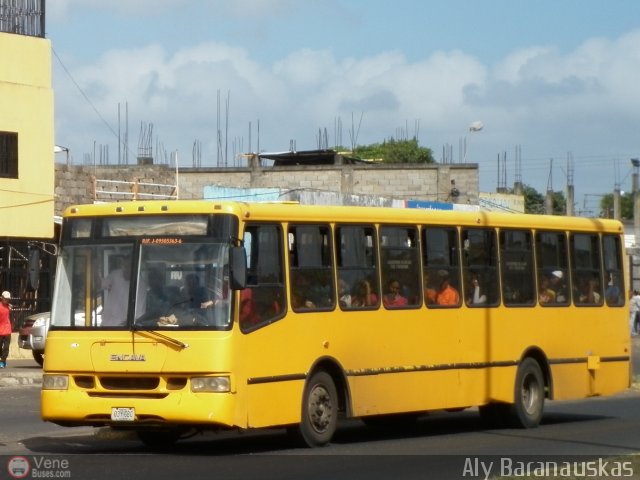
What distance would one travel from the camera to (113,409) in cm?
1337

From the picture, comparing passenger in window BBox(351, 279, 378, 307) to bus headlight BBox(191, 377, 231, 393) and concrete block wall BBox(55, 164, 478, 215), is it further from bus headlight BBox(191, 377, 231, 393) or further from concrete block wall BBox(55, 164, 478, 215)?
concrete block wall BBox(55, 164, 478, 215)

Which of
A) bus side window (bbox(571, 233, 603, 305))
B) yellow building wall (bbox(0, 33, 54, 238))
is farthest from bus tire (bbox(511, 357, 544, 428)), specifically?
yellow building wall (bbox(0, 33, 54, 238))

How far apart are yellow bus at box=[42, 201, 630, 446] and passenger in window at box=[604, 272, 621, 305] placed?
1.60 meters

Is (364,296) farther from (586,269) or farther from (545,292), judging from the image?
(586,269)

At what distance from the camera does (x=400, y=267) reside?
16016 millimetres

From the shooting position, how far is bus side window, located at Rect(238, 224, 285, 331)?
13703 millimetres

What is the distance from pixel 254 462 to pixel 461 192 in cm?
3853

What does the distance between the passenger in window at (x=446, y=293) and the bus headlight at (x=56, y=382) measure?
16.5ft

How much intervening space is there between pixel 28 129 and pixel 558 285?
61.1 feet

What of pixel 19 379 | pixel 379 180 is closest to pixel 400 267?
pixel 19 379

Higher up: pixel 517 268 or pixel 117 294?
pixel 517 268

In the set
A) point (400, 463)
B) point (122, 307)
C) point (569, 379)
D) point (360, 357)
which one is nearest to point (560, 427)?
point (569, 379)

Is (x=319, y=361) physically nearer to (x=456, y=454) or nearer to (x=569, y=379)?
(x=456, y=454)

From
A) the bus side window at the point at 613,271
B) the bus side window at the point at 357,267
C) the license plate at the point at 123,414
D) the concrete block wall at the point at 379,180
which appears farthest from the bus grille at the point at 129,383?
the concrete block wall at the point at 379,180
